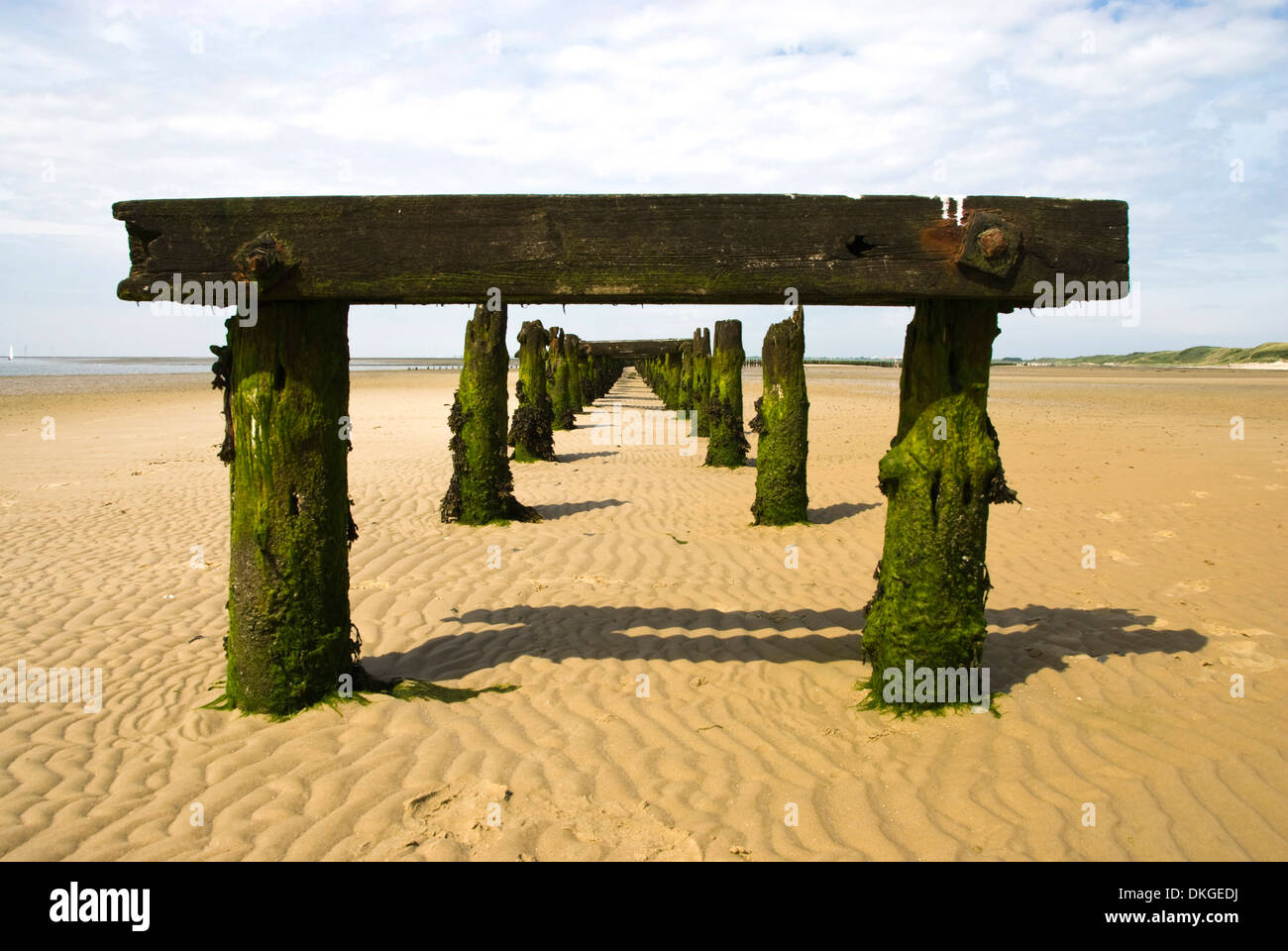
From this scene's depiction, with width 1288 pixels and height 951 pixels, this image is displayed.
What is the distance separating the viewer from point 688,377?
76.6ft

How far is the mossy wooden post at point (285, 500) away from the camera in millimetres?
4309

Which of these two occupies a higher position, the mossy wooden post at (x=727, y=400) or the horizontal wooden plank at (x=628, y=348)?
the horizontal wooden plank at (x=628, y=348)

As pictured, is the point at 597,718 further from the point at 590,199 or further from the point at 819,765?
the point at 590,199

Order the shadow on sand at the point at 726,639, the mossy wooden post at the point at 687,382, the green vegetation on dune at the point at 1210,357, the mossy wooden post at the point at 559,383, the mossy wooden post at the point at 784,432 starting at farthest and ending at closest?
1. the green vegetation on dune at the point at 1210,357
2. the mossy wooden post at the point at 687,382
3. the mossy wooden post at the point at 559,383
4. the mossy wooden post at the point at 784,432
5. the shadow on sand at the point at 726,639

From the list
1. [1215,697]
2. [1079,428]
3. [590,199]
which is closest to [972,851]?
[1215,697]

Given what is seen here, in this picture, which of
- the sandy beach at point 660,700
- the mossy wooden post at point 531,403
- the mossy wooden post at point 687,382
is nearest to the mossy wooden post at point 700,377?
the mossy wooden post at point 687,382

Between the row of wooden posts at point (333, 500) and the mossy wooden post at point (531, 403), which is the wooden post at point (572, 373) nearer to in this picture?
the mossy wooden post at point (531, 403)

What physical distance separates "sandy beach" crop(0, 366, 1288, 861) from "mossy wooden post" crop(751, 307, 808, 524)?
35 centimetres

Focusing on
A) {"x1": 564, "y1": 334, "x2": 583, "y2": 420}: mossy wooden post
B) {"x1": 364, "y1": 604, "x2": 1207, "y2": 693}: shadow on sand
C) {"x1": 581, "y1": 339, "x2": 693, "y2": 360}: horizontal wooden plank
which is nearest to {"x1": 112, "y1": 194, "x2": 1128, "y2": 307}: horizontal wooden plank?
{"x1": 364, "y1": 604, "x2": 1207, "y2": 693}: shadow on sand

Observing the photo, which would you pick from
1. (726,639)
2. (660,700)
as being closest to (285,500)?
(660,700)

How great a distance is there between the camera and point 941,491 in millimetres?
4465

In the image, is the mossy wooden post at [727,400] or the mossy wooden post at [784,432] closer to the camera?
the mossy wooden post at [784,432]

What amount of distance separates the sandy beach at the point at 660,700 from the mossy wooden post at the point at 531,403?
4193 millimetres
